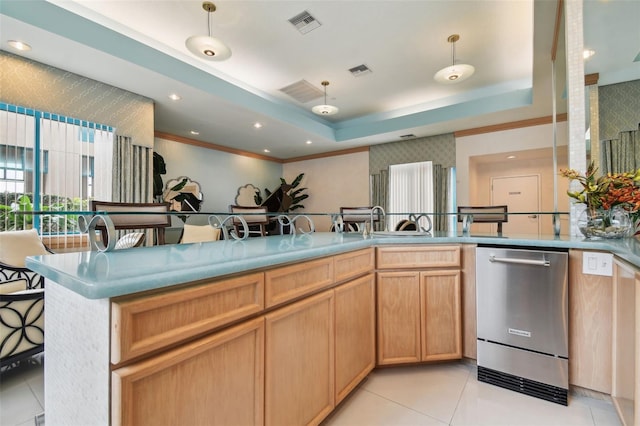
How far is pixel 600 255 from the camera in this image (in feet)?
5.15

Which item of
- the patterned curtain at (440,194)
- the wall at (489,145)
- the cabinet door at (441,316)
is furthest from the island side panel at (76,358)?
the wall at (489,145)

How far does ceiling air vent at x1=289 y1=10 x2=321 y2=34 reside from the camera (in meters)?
3.04

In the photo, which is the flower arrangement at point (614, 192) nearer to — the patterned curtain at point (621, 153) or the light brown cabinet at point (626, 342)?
the patterned curtain at point (621, 153)

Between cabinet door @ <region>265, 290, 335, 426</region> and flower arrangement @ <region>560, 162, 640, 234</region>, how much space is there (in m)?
1.69

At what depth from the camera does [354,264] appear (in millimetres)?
1669

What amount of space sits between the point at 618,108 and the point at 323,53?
2.99 m

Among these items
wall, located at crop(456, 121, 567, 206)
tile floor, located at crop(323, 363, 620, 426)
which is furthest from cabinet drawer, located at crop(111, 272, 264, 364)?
wall, located at crop(456, 121, 567, 206)

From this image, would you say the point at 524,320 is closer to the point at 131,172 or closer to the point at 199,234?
the point at 199,234

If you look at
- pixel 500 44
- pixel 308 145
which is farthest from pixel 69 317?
pixel 308 145

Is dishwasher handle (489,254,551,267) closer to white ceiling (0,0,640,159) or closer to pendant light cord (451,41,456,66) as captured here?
white ceiling (0,0,640,159)

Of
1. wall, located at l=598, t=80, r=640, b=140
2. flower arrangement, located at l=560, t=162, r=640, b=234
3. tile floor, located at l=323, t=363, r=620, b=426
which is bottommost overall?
tile floor, located at l=323, t=363, r=620, b=426

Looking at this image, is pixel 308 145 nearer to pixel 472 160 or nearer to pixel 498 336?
pixel 472 160

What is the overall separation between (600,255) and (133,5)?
4.37m

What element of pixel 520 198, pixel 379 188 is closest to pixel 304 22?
Answer: pixel 379 188
